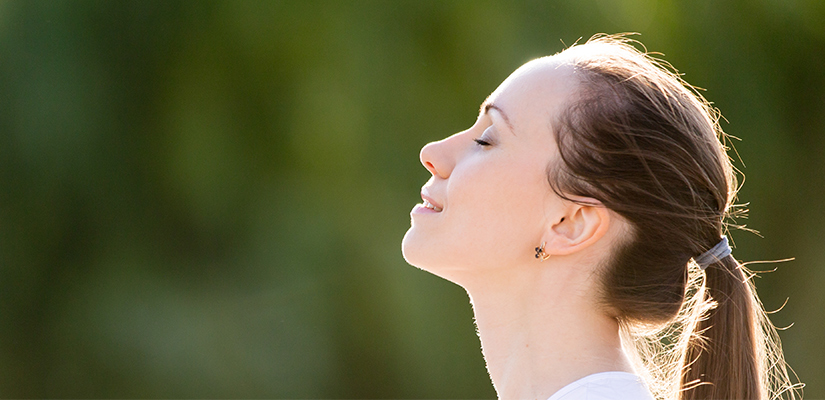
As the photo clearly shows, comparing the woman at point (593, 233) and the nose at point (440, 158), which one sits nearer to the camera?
the woman at point (593, 233)

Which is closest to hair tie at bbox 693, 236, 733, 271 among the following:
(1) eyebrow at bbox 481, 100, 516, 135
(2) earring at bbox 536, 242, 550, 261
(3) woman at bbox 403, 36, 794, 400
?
(3) woman at bbox 403, 36, 794, 400

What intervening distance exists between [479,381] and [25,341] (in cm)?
194

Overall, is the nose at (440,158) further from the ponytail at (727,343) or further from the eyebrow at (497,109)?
the ponytail at (727,343)

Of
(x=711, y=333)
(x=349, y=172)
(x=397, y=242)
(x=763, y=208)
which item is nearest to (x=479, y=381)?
(x=397, y=242)

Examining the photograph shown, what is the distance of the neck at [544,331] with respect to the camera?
1085mm

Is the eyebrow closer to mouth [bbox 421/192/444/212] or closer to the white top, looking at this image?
mouth [bbox 421/192/444/212]

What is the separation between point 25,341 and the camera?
3043mm

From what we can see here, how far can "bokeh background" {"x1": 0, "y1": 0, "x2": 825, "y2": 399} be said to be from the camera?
307 cm

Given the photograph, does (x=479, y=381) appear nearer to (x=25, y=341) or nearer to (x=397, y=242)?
(x=397, y=242)

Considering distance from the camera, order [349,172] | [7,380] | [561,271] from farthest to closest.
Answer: [349,172] < [7,380] < [561,271]

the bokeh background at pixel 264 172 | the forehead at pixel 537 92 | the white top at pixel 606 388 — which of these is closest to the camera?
the white top at pixel 606 388

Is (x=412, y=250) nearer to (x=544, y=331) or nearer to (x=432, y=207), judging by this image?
(x=432, y=207)

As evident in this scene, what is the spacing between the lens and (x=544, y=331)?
1.11 meters

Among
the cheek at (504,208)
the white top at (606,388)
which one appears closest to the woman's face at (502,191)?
the cheek at (504,208)
